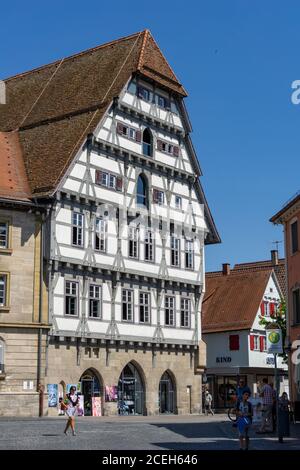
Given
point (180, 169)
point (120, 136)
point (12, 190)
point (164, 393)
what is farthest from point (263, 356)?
point (12, 190)

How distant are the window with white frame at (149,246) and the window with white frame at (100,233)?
11.1 feet

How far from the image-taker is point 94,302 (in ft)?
137

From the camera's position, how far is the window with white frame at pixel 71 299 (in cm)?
4016

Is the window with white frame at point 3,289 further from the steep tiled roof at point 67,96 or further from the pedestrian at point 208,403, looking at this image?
the pedestrian at point 208,403

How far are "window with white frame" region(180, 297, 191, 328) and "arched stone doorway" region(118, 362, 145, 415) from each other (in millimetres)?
4351

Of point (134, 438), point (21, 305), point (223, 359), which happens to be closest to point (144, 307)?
point (21, 305)

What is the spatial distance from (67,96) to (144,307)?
41.4 ft

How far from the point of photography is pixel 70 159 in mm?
40719

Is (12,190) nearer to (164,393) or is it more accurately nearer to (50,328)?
(50,328)

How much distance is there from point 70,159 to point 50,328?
833cm

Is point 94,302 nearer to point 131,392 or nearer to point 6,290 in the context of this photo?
point 6,290

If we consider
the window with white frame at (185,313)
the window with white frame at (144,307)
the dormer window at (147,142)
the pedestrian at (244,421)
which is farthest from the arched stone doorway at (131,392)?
the pedestrian at (244,421)

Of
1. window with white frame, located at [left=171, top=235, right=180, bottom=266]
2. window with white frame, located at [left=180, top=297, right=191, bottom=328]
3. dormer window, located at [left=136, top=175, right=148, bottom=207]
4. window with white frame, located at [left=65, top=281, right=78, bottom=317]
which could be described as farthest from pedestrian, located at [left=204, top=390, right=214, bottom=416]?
dormer window, located at [left=136, top=175, right=148, bottom=207]
